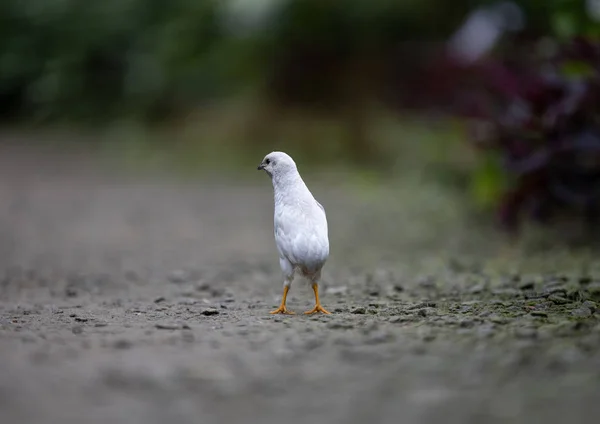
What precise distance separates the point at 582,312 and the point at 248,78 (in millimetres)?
9748

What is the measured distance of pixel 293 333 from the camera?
9.01 feet

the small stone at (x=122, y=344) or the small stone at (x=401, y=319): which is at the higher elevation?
the small stone at (x=401, y=319)

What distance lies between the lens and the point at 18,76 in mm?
13328

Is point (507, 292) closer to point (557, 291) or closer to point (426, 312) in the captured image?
point (557, 291)

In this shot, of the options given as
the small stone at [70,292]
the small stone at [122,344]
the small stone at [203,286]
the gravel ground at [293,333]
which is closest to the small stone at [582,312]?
the gravel ground at [293,333]

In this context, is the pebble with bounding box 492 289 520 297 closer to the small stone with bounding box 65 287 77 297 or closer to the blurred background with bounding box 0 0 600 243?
the small stone with bounding box 65 287 77 297

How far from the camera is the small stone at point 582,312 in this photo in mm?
2896

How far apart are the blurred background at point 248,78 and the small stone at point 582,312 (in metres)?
4.90

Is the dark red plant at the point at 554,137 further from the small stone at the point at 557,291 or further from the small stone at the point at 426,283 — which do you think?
the small stone at the point at 557,291

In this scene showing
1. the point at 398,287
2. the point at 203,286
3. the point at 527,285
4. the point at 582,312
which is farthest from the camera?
the point at 203,286

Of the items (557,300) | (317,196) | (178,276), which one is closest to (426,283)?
(557,300)

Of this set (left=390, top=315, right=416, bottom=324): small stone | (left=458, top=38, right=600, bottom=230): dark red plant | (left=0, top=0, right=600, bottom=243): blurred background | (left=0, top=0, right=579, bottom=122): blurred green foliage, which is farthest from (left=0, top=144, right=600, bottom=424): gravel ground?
(left=0, top=0, right=579, bottom=122): blurred green foliage

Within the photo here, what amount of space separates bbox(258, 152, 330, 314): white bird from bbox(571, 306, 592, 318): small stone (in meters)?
0.96

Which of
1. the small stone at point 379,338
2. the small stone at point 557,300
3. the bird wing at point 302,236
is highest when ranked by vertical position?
the bird wing at point 302,236
